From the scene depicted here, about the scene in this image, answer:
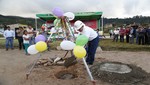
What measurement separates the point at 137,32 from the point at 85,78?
39.3 feet

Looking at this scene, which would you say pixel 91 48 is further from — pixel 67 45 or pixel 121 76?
pixel 67 45

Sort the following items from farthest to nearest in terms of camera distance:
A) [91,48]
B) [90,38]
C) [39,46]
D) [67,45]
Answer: [91,48] < [90,38] < [39,46] < [67,45]

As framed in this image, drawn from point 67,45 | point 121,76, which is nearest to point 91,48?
point 121,76

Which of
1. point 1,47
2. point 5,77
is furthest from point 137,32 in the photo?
point 5,77

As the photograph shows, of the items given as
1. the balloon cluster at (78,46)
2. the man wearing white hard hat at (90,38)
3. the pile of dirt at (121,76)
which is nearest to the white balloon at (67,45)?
the balloon cluster at (78,46)

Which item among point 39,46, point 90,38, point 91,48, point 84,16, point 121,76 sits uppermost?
point 84,16

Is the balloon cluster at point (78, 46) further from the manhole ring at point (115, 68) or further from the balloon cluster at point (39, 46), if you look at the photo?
the manhole ring at point (115, 68)

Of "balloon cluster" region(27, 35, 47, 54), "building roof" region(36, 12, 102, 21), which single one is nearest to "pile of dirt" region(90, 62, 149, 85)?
"balloon cluster" region(27, 35, 47, 54)

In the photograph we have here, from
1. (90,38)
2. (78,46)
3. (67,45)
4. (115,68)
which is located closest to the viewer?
(78,46)

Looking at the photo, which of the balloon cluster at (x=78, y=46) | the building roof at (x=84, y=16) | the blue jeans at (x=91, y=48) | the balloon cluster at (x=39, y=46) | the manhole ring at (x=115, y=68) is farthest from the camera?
the building roof at (x=84, y=16)

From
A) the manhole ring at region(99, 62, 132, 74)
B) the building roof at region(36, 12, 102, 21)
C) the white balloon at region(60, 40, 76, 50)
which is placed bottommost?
the manhole ring at region(99, 62, 132, 74)

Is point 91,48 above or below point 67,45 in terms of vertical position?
below

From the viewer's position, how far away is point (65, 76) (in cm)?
903

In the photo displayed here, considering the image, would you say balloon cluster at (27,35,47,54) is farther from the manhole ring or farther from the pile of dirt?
the manhole ring
